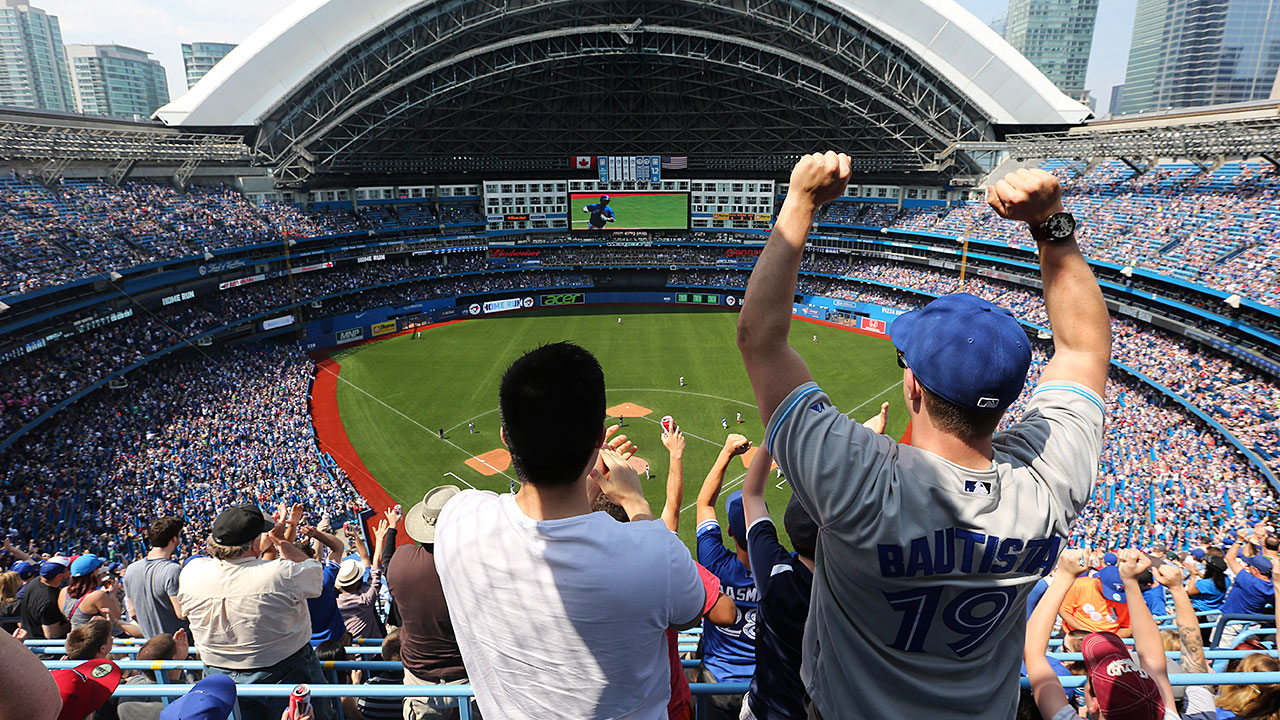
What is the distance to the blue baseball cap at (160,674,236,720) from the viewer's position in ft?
11.3

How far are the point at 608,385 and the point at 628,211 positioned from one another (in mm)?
29099

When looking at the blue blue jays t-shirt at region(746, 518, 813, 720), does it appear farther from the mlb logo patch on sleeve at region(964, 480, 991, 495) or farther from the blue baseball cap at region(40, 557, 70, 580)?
the blue baseball cap at region(40, 557, 70, 580)

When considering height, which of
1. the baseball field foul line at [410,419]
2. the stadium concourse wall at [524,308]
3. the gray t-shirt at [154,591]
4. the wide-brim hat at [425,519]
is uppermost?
the wide-brim hat at [425,519]

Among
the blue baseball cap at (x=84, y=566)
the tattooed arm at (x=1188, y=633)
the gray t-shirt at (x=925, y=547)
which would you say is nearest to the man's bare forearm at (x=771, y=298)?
the gray t-shirt at (x=925, y=547)

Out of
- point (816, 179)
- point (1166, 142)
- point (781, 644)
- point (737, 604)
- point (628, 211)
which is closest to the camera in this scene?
point (816, 179)

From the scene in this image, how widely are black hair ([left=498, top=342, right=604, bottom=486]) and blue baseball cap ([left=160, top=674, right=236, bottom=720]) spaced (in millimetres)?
2554

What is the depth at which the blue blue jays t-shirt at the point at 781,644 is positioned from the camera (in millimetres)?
2906

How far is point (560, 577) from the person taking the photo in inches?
88.0

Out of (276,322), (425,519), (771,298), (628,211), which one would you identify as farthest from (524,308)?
(771,298)

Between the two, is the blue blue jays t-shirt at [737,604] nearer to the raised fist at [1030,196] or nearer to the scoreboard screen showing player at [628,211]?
the raised fist at [1030,196]

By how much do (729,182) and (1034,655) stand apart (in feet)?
200

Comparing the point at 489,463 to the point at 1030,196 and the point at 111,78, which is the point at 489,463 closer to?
the point at 1030,196

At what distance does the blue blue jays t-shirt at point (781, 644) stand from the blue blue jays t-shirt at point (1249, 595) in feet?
25.2

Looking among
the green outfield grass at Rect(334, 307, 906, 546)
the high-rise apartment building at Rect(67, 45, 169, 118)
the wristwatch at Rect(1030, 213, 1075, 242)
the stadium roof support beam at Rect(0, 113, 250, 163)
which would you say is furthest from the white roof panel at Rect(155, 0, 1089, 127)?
the high-rise apartment building at Rect(67, 45, 169, 118)
